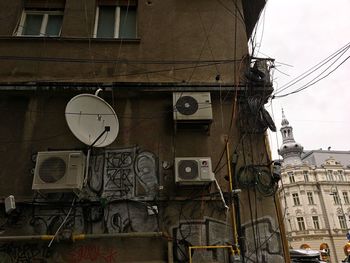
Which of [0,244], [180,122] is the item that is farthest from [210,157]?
[0,244]

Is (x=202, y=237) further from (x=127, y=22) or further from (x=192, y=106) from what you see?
(x=127, y=22)

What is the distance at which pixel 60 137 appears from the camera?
20.6ft

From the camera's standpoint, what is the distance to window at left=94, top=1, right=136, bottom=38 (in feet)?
24.6

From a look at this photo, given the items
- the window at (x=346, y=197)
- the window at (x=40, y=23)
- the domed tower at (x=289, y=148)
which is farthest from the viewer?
the domed tower at (x=289, y=148)

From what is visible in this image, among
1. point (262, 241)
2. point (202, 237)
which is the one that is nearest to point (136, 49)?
point (202, 237)

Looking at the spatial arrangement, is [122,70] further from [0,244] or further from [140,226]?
[0,244]

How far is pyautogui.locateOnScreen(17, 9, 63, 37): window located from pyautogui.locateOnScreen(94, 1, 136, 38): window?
3.30 feet

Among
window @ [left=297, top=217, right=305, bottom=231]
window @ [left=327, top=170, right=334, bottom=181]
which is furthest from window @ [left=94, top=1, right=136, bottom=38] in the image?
window @ [left=327, top=170, right=334, bottom=181]

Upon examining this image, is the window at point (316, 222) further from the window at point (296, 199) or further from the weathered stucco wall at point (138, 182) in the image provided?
the weathered stucco wall at point (138, 182)

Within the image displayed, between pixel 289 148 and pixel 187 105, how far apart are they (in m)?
61.2

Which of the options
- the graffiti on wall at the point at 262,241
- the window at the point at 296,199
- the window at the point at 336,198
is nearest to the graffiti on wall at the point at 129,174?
the graffiti on wall at the point at 262,241

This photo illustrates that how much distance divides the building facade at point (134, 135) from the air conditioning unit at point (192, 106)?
24 millimetres

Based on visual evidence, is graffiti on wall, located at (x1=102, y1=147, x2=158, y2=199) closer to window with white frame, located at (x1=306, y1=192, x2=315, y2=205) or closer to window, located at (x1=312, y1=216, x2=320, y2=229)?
window, located at (x1=312, y1=216, x2=320, y2=229)

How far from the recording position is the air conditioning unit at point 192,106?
6113mm
